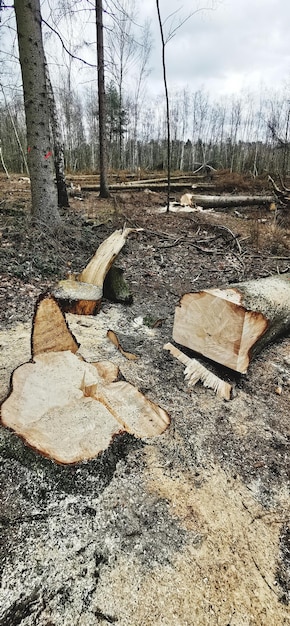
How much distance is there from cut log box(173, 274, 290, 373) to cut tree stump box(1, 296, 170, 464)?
77 centimetres

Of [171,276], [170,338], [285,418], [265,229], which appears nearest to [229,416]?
[285,418]

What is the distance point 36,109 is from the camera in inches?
188

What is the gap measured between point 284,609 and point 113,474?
83cm

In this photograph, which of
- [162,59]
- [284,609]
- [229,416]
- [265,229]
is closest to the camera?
[284,609]

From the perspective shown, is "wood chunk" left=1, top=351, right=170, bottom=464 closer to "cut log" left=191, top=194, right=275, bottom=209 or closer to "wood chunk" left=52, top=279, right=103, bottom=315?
"wood chunk" left=52, top=279, right=103, bottom=315

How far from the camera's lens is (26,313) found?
3.36m

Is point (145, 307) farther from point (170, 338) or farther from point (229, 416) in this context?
point (229, 416)

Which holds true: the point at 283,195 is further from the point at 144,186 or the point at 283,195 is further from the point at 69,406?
the point at 69,406

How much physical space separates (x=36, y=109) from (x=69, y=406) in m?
4.80

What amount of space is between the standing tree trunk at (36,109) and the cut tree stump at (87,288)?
4.97 feet

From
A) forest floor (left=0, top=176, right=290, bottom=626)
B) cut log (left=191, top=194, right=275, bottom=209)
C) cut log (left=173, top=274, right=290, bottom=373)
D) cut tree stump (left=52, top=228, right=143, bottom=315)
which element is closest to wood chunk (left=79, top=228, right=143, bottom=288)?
cut tree stump (left=52, top=228, right=143, bottom=315)

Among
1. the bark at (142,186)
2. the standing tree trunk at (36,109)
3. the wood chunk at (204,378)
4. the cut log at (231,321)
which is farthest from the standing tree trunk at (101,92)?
the wood chunk at (204,378)

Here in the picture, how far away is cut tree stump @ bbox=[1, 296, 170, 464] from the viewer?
1.60 m

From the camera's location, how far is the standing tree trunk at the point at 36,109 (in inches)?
179
